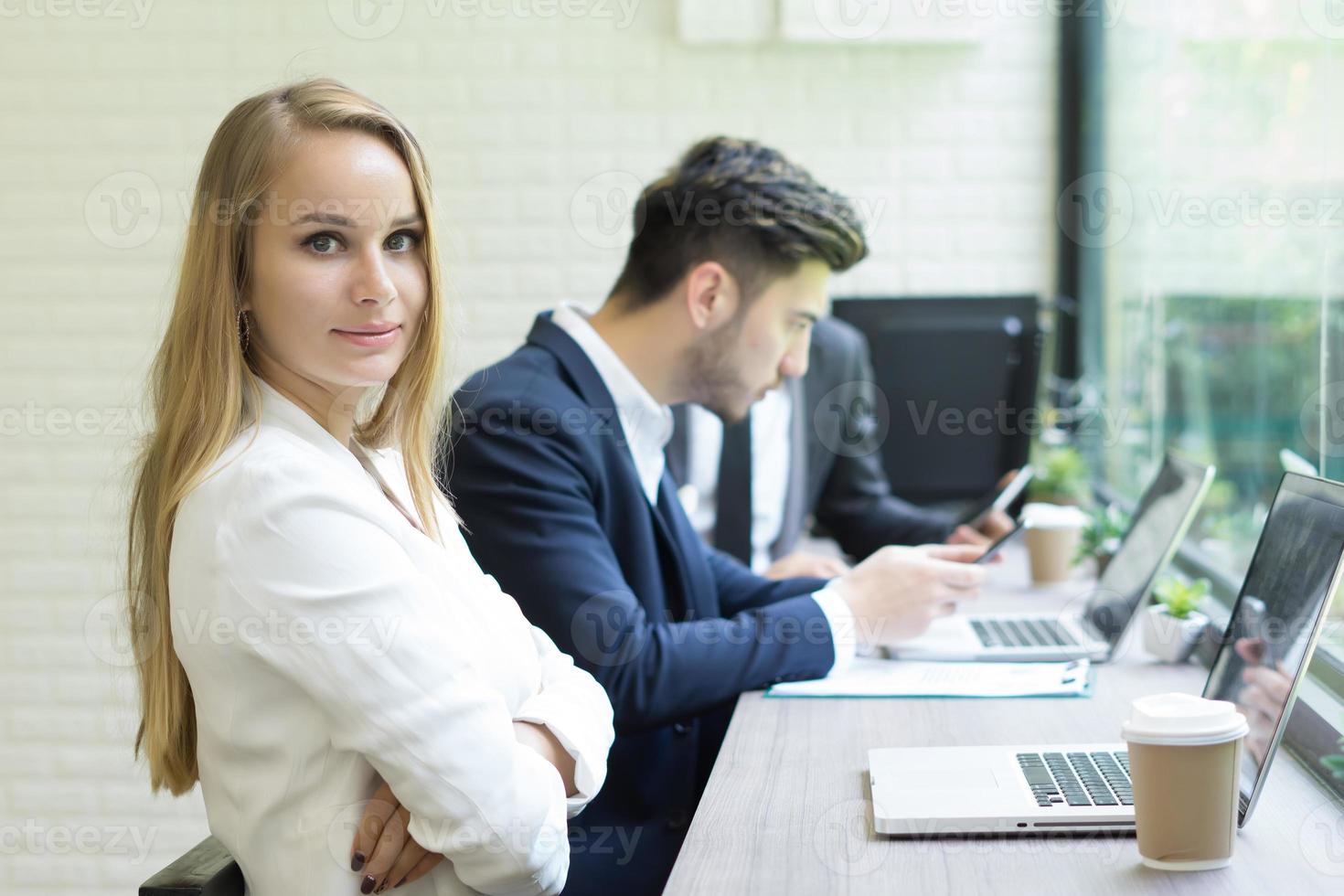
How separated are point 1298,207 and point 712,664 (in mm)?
1166

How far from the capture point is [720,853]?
1.08 m

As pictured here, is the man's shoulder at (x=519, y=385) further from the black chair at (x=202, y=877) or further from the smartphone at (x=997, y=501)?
the smartphone at (x=997, y=501)

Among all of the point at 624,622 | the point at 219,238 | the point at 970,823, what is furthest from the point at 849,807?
the point at 219,238

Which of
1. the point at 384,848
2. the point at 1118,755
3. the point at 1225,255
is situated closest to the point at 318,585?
the point at 384,848

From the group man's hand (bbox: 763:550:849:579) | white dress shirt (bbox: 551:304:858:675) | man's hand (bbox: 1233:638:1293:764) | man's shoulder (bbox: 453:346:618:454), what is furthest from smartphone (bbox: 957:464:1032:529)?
man's hand (bbox: 1233:638:1293:764)

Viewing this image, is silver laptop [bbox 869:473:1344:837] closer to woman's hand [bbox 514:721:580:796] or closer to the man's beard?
woman's hand [bbox 514:721:580:796]

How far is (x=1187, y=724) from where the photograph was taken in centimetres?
98

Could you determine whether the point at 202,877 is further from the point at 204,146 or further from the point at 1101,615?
the point at 204,146

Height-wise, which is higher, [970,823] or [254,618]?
[254,618]

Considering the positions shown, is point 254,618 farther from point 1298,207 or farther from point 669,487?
point 1298,207

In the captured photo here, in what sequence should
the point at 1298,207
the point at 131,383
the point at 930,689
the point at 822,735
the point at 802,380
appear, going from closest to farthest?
the point at 822,735, the point at 930,689, the point at 1298,207, the point at 802,380, the point at 131,383

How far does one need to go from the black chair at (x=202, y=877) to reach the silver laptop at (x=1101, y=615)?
0.97 metres

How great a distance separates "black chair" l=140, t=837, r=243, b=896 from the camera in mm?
1095

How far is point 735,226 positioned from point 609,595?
2.18ft
